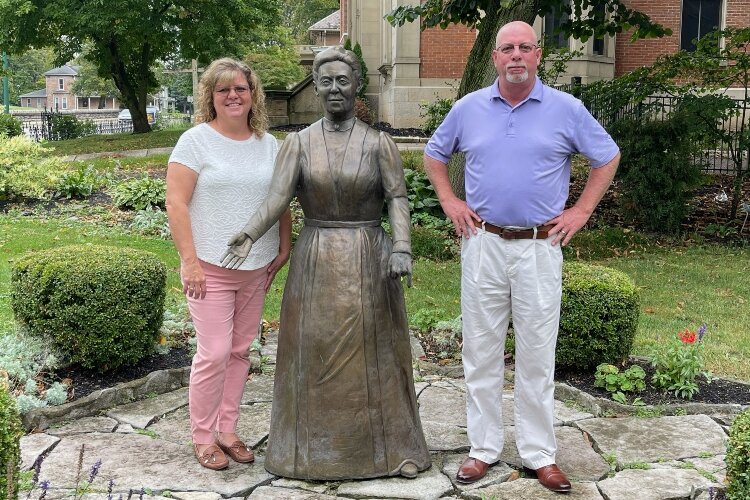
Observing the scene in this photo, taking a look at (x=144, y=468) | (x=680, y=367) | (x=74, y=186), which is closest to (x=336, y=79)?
(x=144, y=468)

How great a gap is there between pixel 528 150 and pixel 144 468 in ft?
8.49

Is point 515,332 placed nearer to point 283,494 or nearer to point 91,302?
point 283,494

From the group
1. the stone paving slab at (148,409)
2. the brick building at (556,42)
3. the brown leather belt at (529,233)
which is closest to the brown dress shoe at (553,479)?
the brown leather belt at (529,233)

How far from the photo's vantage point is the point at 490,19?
1038cm

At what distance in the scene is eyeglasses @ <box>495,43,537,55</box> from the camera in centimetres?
404

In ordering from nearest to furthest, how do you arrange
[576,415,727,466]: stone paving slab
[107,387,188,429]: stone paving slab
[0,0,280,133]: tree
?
[576,415,727,466]: stone paving slab, [107,387,188,429]: stone paving slab, [0,0,280,133]: tree

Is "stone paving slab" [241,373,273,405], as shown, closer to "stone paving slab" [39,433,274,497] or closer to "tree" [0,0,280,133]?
"stone paving slab" [39,433,274,497]

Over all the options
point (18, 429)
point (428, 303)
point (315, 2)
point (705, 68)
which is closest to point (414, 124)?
point (705, 68)

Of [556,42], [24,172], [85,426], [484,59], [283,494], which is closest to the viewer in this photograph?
[283,494]

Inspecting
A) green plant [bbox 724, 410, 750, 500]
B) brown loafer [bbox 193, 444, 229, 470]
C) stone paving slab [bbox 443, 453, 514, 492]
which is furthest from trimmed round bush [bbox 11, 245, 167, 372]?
green plant [bbox 724, 410, 750, 500]

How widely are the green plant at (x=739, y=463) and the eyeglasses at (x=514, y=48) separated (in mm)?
1924

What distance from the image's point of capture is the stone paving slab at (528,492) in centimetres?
422

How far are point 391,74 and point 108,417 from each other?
2010 centimetres

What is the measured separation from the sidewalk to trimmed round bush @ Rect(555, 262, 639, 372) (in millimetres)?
309
